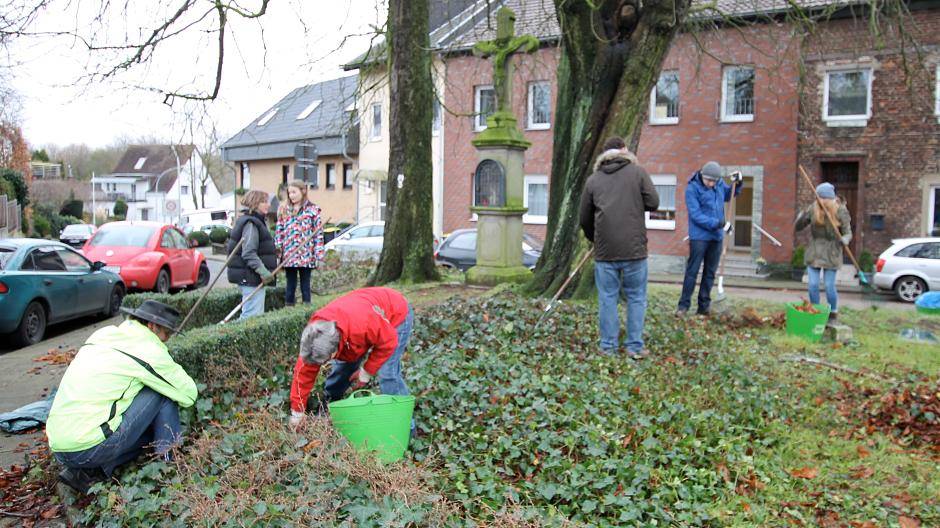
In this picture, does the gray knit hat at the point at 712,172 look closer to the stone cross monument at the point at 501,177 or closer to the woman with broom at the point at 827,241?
the woman with broom at the point at 827,241

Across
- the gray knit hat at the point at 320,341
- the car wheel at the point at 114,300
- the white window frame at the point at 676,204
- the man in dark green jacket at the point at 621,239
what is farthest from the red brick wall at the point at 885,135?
the gray knit hat at the point at 320,341

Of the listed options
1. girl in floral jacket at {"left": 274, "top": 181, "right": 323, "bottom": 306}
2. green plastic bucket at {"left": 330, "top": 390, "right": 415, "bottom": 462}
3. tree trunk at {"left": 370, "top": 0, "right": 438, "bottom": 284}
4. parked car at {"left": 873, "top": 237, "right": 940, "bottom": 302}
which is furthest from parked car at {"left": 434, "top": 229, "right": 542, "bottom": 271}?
green plastic bucket at {"left": 330, "top": 390, "right": 415, "bottom": 462}

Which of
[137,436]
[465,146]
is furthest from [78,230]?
[137,436]

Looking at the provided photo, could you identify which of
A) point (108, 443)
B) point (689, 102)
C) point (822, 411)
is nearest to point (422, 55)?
point (822, 411)

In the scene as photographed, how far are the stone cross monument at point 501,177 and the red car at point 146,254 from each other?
7160 millimetres

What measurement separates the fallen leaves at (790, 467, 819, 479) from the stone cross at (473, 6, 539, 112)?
9.21m

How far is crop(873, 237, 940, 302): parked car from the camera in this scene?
57.2ft

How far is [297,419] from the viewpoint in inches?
186

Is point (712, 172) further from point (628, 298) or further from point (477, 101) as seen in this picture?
point (477, 101)

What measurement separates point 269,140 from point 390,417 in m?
37.2

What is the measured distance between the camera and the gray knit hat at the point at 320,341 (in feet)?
14.6

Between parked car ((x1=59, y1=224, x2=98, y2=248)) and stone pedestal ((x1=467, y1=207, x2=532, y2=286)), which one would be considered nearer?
stone pedestal ((x1=467, y1=207, x2=532, y2=286))

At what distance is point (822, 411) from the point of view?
634cm

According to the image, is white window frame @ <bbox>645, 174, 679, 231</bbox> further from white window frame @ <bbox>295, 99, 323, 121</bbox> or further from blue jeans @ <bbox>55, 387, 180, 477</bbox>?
blue jeans @ <bbox>55, 387, 180, 477</bbox>
